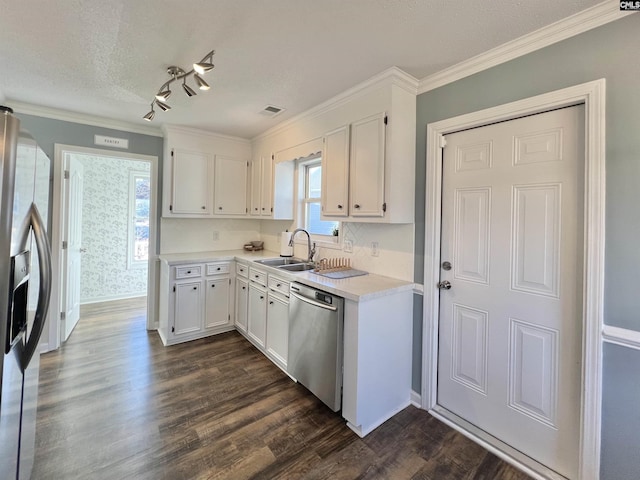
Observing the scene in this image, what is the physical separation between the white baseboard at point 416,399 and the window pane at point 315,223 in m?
1.70

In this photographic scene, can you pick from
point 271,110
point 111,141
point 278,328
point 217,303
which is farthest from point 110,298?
point 271,110

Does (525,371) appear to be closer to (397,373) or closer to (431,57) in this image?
(397,373)

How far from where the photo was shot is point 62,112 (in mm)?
3055

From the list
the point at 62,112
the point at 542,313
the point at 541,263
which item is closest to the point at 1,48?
the point at 62,112

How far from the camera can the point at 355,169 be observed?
2359 mm

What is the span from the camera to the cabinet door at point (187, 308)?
10.5ft

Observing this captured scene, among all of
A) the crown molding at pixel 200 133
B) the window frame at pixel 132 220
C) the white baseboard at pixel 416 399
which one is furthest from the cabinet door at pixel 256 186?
the white baseboard at pixel 416 399

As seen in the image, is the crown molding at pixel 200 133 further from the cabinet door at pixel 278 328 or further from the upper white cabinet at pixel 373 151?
the cabinet door at pixel 278 328

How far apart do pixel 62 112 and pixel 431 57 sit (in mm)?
3653

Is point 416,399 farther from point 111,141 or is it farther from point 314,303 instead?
point 111,141

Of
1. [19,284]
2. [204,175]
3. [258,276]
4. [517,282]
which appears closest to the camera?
[19,284]

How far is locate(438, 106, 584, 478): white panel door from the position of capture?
5.26 ft

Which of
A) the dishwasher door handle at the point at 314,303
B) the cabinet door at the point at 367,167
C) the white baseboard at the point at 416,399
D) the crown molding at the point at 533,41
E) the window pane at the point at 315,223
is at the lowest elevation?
the white baseboard at the point at 416,399

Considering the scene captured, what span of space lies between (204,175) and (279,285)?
193 cm
